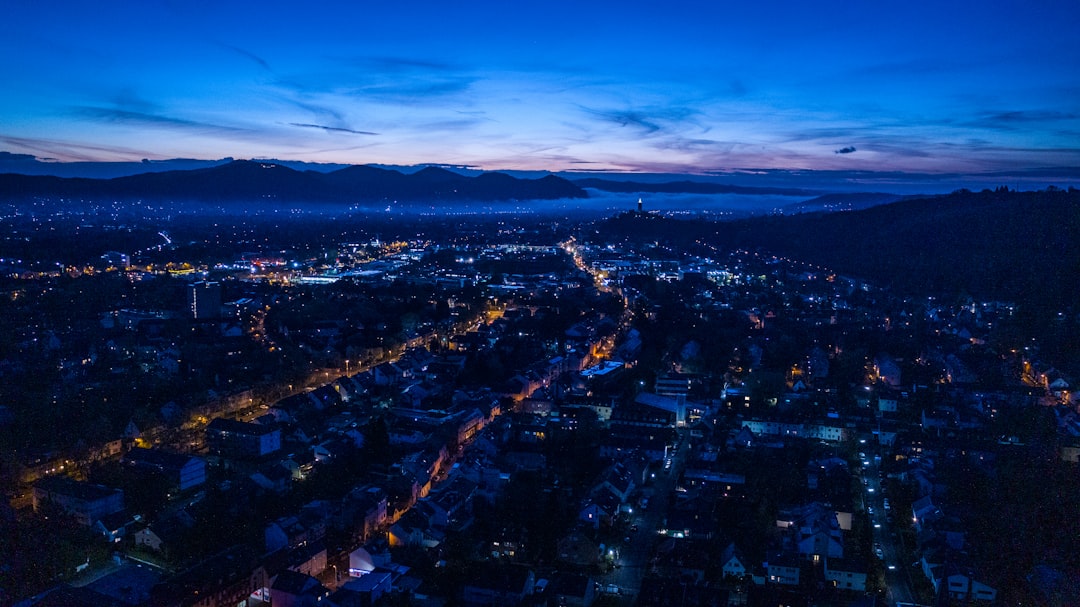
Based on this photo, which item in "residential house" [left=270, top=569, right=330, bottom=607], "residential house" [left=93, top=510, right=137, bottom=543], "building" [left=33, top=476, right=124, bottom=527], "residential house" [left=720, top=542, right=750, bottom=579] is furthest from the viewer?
"building" [left=33, top=476, right=124, bottom=527]

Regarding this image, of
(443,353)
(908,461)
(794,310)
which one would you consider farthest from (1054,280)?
(443,353)

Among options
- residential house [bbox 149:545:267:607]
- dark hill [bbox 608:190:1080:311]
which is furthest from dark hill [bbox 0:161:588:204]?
residential house [bbox 149:545:267:607]

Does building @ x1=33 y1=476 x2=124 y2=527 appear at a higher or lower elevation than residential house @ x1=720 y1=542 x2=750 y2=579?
higher

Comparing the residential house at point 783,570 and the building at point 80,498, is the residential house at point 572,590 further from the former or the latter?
the building at point 80,498

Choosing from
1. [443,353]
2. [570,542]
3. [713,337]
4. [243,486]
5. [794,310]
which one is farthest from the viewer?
[794,310]

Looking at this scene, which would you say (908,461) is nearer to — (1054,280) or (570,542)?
(570,542)

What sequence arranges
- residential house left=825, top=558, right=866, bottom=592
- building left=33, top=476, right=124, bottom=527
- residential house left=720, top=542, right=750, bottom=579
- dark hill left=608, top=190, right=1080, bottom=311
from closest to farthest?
1. residential house left=825, top=558, right=866, bottom=592
2. residential house left=720, top=542, right=750, bottom=579
3. building left=33, top=476, right=124, bottom=527
4. dark hill left=608, top=190, right=1080, bottom=311

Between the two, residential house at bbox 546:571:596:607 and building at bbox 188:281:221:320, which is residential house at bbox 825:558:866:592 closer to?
residential house at bbox 546:571:596:607

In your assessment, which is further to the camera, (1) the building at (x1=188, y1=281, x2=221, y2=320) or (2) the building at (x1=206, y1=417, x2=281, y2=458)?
(1) the building at (x1=188, y1=281, x2=221, y2=320)
